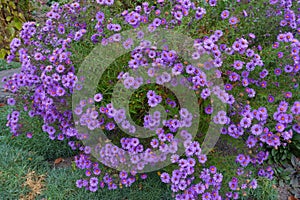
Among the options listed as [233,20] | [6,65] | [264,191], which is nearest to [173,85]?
[233,20]

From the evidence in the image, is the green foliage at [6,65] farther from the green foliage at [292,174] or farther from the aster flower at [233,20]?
the green foliage at [292,174]

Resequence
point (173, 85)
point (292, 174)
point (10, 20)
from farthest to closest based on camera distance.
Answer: point (10, 20) → point (292, 174) → point (173, 85)

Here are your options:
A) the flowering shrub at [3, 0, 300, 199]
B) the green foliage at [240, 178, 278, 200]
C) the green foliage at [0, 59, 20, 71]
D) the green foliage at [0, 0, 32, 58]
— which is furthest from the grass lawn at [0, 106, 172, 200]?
the green foliage at [0, 0, 32, 58]

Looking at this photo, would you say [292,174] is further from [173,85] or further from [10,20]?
[10,20]

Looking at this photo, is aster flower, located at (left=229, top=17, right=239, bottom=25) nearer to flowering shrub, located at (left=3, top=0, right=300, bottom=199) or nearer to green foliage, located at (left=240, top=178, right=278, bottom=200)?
flowering shrub, located at (left=3, top=0, right=300, bottom=199)

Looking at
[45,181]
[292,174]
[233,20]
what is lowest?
[292,174]

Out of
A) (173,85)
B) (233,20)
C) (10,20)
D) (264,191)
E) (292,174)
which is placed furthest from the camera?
(10,20)

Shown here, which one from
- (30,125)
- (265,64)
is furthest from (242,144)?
(30,125)

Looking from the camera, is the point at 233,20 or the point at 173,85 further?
the point at 233,20

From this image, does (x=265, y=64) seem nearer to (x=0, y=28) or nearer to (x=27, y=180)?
(x=27, y=180)
